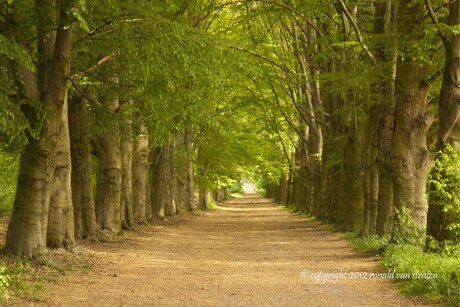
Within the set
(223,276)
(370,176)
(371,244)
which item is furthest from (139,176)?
(223,276)

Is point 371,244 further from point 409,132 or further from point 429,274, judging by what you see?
point 429,274

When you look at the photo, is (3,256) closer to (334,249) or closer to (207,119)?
(207,119)

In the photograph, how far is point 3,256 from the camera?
452 inches

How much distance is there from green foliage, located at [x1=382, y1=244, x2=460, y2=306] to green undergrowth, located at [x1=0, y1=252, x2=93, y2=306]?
538 centimetres

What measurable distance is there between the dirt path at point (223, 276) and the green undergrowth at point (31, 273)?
241 millimetres

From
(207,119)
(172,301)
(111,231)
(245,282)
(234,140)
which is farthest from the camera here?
(234,140)

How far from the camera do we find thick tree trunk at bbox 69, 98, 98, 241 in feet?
53.9

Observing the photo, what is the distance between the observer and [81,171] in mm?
16766

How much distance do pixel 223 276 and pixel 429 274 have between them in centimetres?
377

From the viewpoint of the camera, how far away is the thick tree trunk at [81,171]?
16422 mm

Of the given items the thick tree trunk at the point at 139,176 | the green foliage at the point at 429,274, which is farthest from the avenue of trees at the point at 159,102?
the thick tree trunk at the point at 139,176

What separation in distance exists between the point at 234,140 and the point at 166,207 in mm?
12118

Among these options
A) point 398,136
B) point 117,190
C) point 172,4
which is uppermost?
point 172,4

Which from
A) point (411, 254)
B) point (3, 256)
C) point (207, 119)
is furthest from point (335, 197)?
point (3, 256)
